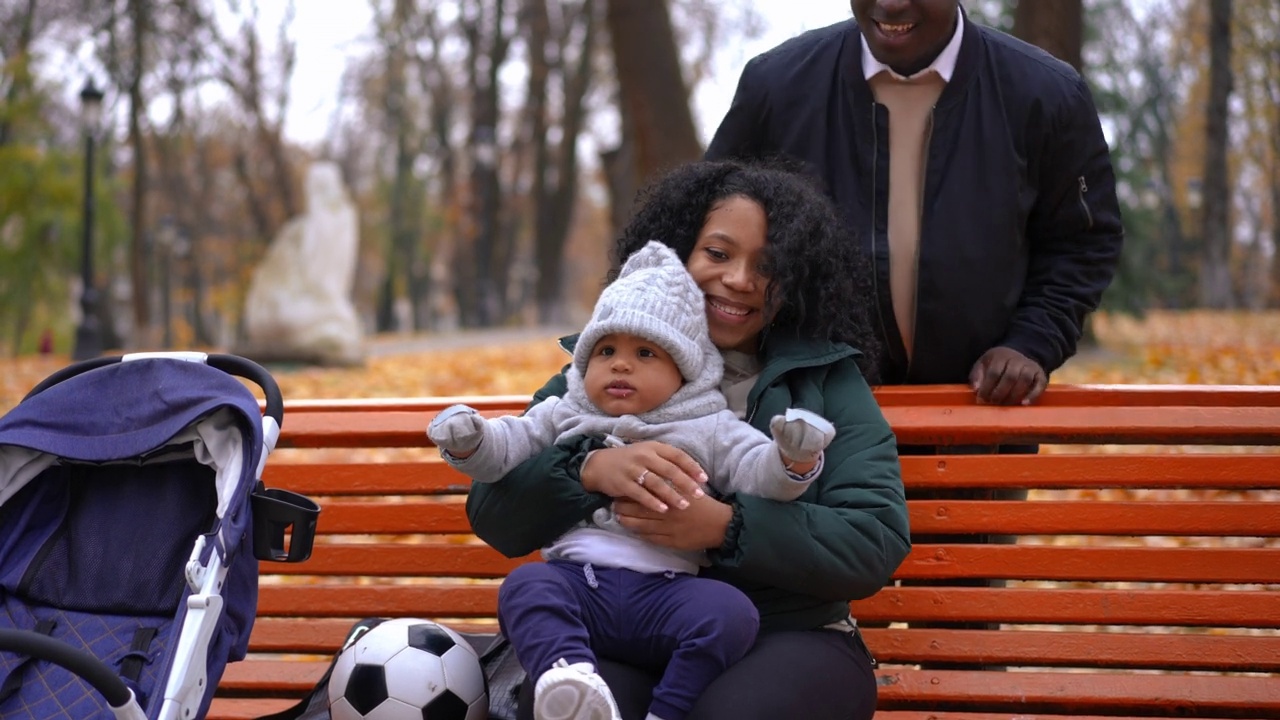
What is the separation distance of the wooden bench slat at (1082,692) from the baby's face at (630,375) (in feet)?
3.47

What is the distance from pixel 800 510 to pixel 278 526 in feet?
3.78

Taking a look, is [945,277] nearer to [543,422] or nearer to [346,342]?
[543,422]

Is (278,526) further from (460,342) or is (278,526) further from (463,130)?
(463,130)

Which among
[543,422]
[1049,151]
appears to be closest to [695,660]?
[543,422]

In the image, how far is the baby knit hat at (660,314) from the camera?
2.83 metres

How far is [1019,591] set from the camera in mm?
3377

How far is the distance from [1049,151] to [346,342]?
14.0 meters

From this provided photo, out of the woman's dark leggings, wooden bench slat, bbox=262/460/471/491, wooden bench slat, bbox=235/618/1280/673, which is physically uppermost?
wooden bench slat, bbox=262/460/471/491

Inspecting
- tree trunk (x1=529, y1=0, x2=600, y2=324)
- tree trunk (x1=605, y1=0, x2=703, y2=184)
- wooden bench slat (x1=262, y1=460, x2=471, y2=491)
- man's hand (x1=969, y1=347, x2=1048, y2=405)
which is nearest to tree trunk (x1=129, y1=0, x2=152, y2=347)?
tree trunk (x1=529, y1=0, x2=600, y2=324)

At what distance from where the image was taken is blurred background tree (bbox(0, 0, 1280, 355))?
17328 millimetres

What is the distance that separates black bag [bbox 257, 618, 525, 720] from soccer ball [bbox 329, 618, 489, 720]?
0.15ft

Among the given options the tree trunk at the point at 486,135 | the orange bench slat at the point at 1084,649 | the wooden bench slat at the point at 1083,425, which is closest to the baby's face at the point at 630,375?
the wooden bench slat at the point at 1083,425

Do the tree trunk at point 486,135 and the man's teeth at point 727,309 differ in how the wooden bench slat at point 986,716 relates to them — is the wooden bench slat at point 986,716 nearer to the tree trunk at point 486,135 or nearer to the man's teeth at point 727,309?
the man's teeth at point 727,309

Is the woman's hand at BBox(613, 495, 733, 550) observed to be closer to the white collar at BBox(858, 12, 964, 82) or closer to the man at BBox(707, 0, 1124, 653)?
the man at BBox(707, 0, 1124, 653)
